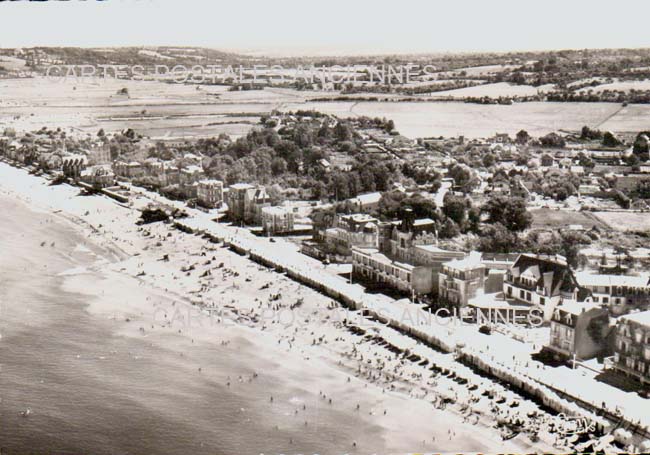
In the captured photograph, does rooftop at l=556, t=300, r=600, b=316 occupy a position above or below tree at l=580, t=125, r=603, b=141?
below

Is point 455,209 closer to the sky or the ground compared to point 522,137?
closer to the ground

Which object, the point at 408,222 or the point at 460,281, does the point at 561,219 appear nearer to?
the point at 408,222

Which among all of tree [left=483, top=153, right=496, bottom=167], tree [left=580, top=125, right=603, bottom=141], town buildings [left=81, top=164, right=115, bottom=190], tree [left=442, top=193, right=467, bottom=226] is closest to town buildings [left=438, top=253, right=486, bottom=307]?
tree [left=442, top=193, right=467, bottom=226]

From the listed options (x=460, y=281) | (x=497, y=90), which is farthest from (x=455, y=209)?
(x=497, y=90)

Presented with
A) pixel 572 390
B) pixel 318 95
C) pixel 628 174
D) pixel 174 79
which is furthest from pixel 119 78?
pixel 572 390

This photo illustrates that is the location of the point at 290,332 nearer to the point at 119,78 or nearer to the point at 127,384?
the point at 127,384

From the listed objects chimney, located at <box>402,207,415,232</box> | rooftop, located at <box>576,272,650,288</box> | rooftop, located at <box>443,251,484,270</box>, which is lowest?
rooftop, located at <box>576,272,650,288</box>

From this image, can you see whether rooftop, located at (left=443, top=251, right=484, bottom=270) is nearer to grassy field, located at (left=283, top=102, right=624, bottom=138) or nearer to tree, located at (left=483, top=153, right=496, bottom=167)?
grassy field, located at (left=283, top=102, right=624, bottom=138)

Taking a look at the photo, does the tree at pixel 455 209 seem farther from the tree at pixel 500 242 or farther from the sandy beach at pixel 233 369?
the sandy beach at pixel 233 369
